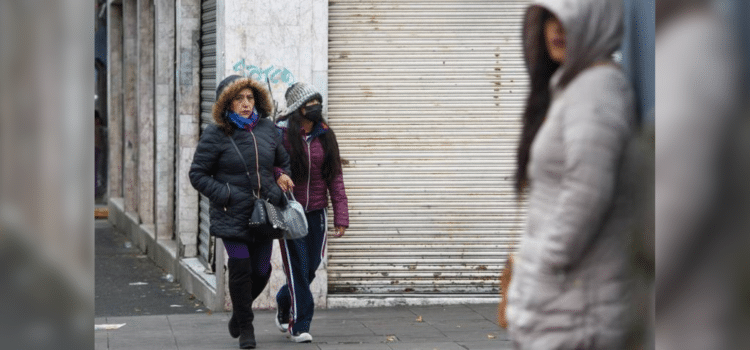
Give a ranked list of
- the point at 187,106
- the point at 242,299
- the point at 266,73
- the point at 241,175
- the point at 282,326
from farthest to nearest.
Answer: the point at 187,106
the point at 266,73
the point at 282,326
the point at 242,299
the point at 241,175

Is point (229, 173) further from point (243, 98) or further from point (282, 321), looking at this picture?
point (282, 321)

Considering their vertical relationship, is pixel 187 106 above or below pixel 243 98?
below

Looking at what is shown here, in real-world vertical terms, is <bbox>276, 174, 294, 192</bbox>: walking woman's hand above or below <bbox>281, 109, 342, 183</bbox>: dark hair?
below

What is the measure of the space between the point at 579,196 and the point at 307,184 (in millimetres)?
5761

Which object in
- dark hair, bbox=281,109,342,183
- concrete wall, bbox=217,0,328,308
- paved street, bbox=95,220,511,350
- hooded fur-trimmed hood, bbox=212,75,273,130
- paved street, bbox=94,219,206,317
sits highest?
concrete wall, bbox=217,0,328,308

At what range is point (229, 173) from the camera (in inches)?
325

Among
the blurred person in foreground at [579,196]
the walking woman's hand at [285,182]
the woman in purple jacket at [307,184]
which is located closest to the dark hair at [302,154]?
the woman in purple jacket at [307,184]

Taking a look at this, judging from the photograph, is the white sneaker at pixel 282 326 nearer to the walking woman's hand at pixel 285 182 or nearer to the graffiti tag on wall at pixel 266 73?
the walking woman's hand at pixel 285 182

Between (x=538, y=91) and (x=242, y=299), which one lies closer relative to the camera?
(x=538, y=91)

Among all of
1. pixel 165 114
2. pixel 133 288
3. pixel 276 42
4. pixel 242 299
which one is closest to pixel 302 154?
pixel 242 299

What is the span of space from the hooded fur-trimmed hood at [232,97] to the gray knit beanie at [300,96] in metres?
0.24

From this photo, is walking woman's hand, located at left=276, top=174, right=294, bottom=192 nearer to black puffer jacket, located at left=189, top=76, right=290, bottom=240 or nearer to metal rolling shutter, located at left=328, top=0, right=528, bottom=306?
black puffer jacket, located at left=189, top=76, right=290, bottom=240

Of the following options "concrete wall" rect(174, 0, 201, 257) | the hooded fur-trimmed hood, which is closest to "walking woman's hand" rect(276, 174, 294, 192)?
the hooded fur-trimmed hood

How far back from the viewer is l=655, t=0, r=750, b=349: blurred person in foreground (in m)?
2.31
